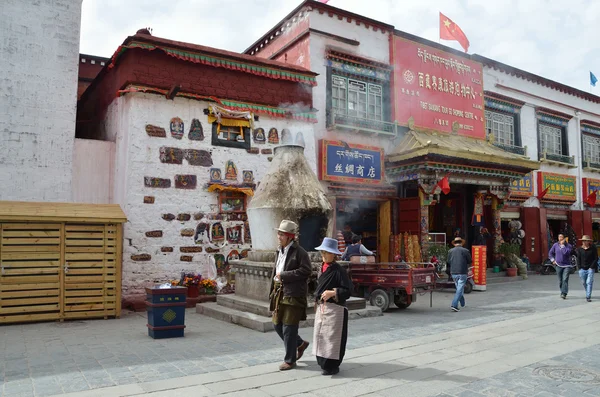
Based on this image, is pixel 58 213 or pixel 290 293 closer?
pixel 290 293

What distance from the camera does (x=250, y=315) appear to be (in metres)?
8.70

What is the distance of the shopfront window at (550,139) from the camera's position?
2244 cm

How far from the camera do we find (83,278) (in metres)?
9.34

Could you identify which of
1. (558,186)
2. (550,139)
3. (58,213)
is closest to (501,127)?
Result: (550,139)

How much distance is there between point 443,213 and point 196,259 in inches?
482

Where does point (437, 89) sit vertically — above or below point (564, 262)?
above

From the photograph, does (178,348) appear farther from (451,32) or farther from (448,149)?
(451,32)

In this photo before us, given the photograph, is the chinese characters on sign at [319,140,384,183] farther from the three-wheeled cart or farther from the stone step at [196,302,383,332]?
the stone step at [196,302,383,332]

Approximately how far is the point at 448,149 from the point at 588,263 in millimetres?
5462

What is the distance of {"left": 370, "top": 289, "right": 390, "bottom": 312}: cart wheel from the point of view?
33.8ft

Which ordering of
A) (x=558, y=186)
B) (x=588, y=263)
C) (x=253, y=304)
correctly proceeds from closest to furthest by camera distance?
(x=253, y=304), (x=588, y=263), (x=558, y=186)

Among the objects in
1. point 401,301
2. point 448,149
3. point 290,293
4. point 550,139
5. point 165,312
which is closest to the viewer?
point 290,293

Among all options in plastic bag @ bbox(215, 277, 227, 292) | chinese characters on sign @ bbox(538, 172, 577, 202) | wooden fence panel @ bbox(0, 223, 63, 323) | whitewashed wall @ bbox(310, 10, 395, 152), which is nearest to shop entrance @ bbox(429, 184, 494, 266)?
chinese characters on sign @ bbox(538, 172, 577, 202)

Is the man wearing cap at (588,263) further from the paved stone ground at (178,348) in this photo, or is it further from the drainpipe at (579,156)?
the drainpipe at (579,156)
